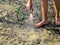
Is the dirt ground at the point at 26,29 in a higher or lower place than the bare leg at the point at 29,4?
lower

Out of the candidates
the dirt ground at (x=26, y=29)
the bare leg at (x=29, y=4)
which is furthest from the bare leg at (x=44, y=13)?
the bare leg at (x=29, y=4)

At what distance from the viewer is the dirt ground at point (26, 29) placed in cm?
189

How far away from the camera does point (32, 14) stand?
227 cm

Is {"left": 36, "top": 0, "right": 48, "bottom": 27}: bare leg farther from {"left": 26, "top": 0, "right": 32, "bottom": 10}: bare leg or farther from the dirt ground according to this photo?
{"left": 26, "top": 0, "right": 32, "bottom": 10}: bare leg

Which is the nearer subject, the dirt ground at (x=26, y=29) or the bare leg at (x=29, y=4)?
the dirt ground at (x=26, y=29)

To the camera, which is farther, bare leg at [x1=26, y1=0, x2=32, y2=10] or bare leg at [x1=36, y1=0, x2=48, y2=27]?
bare leg at [x1=26, y1=0, x2=32, y2=10]

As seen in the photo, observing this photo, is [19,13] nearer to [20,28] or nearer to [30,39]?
[20,28]

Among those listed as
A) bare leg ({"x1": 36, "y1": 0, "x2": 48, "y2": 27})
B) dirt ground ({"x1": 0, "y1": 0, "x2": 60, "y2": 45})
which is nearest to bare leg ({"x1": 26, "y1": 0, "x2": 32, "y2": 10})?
dirt ground ({"x1": 0, "y1": 0, "x2": 60, "y2": 45})

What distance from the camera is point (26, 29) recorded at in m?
2.05

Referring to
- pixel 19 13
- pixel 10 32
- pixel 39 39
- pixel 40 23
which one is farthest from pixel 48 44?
pixel 19 13

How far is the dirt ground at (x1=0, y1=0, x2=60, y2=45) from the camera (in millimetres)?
1889

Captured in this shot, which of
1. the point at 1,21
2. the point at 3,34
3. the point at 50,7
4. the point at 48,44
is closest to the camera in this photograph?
the point at 48,44

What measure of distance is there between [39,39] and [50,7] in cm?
64

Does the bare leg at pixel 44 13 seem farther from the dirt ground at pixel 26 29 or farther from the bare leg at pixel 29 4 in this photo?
the bare leg at pixel 29 4
